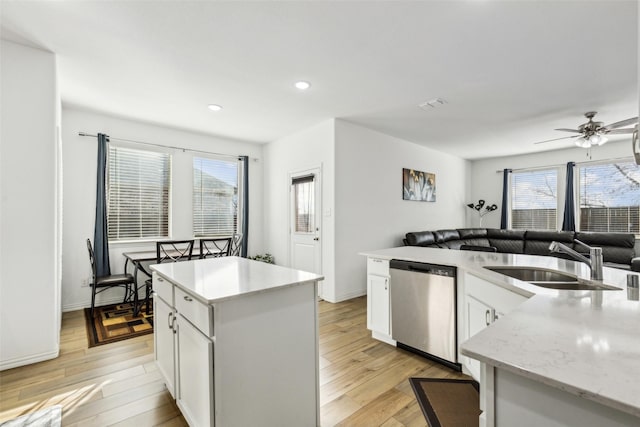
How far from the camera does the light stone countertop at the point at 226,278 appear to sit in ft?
4.71

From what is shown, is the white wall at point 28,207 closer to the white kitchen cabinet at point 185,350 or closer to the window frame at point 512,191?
the white kitchen cabinet at point 185,350

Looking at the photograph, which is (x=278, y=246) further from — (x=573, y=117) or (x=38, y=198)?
(x=573, y=117)

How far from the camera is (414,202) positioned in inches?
227

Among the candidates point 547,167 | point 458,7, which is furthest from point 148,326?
point 547,167

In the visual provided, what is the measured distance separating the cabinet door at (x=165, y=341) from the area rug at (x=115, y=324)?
1275 mm

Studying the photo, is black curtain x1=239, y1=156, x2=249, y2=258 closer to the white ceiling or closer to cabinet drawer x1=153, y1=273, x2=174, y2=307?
the white ceiling

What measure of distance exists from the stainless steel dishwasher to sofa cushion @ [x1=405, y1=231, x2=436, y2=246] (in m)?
2.47

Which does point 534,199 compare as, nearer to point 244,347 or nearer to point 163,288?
point 244,347

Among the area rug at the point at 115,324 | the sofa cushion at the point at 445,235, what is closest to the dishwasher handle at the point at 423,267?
the area rug at the point at 115,324

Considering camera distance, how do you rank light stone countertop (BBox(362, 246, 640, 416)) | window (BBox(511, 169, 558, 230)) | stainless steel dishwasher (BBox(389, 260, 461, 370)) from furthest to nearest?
window (BBox(511, 169, 558, 230)), stainless steel dishwasher (BBox(389, 260, 461, 370)), light stone countertop (BBox(362, 246, 640, 416))

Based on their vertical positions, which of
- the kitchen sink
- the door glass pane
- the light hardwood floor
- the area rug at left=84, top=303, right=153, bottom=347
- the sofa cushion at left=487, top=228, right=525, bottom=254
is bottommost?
the area rug at left=84, top=303, right=153, bottom=347

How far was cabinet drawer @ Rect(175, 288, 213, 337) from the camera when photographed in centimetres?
136

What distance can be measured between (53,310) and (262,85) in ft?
9.49

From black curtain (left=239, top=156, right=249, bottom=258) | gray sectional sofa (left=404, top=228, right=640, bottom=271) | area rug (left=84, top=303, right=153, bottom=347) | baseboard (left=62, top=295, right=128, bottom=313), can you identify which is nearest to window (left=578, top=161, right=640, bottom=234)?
gray sectional sofa (left=404, top=228, right=640, bottom=271)
